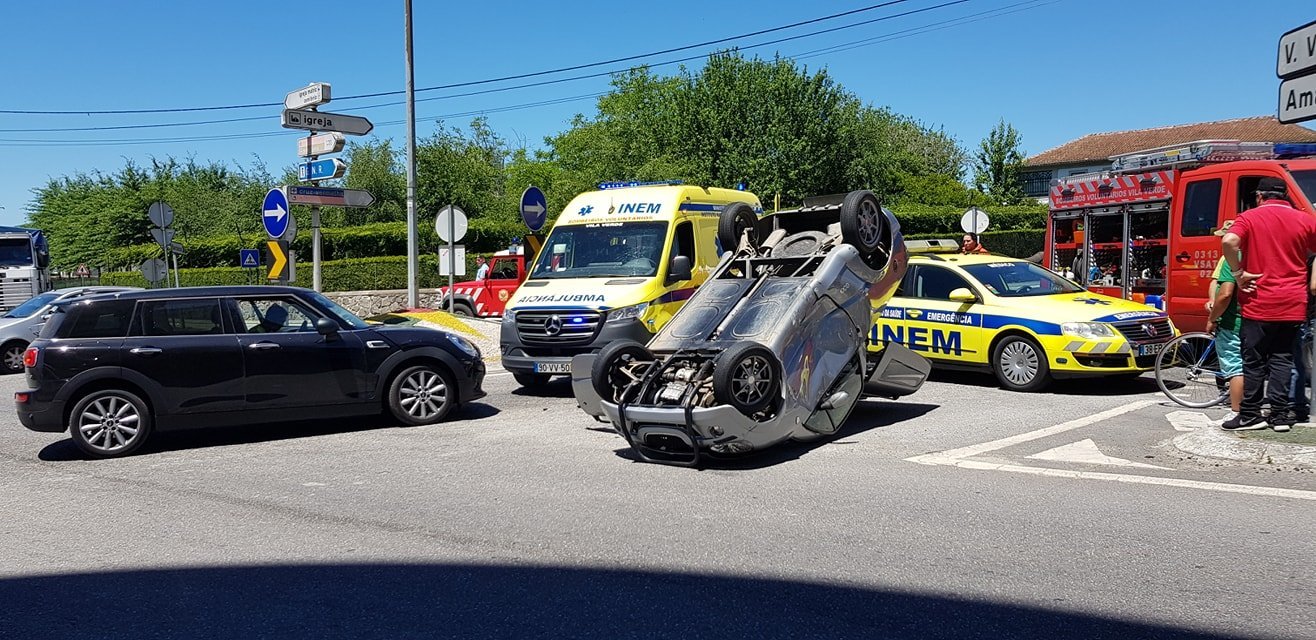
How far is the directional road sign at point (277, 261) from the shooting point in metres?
14.5

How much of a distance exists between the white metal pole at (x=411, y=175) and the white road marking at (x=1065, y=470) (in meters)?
14.0

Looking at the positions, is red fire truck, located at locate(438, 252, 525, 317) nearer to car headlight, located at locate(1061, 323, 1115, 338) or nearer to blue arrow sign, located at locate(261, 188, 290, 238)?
blue arrow sign, located at locate(261, 188, 290, 238)

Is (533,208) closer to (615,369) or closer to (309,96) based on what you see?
(309,96)

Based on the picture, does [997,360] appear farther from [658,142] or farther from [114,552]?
[658,142]

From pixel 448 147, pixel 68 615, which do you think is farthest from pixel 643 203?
pixel 448 147

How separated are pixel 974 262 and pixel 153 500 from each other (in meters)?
9.35

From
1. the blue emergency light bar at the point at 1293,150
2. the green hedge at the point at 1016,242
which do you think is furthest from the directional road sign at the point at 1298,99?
the green hedge at the point at 1016,242

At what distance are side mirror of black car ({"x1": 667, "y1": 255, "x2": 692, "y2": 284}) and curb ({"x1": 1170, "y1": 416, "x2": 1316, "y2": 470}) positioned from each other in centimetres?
559

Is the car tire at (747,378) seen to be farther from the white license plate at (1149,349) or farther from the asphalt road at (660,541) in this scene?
the white license plate at (1149,349)

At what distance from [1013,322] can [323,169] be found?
33.8ft

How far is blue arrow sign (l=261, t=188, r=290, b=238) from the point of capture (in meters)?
14.6

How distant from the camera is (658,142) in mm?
44188

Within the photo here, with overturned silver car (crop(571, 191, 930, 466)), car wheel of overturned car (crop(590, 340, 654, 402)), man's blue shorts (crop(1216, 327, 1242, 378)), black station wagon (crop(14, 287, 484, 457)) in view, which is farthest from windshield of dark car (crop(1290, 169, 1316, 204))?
black station wagon (crop(14, 287, 484, 457))

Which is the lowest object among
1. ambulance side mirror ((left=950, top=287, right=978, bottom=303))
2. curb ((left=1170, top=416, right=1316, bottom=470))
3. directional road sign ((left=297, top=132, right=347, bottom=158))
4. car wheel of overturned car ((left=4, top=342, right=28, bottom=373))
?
car wheel of overturned car ((left=4, top=342, right=28, bottom=373))
